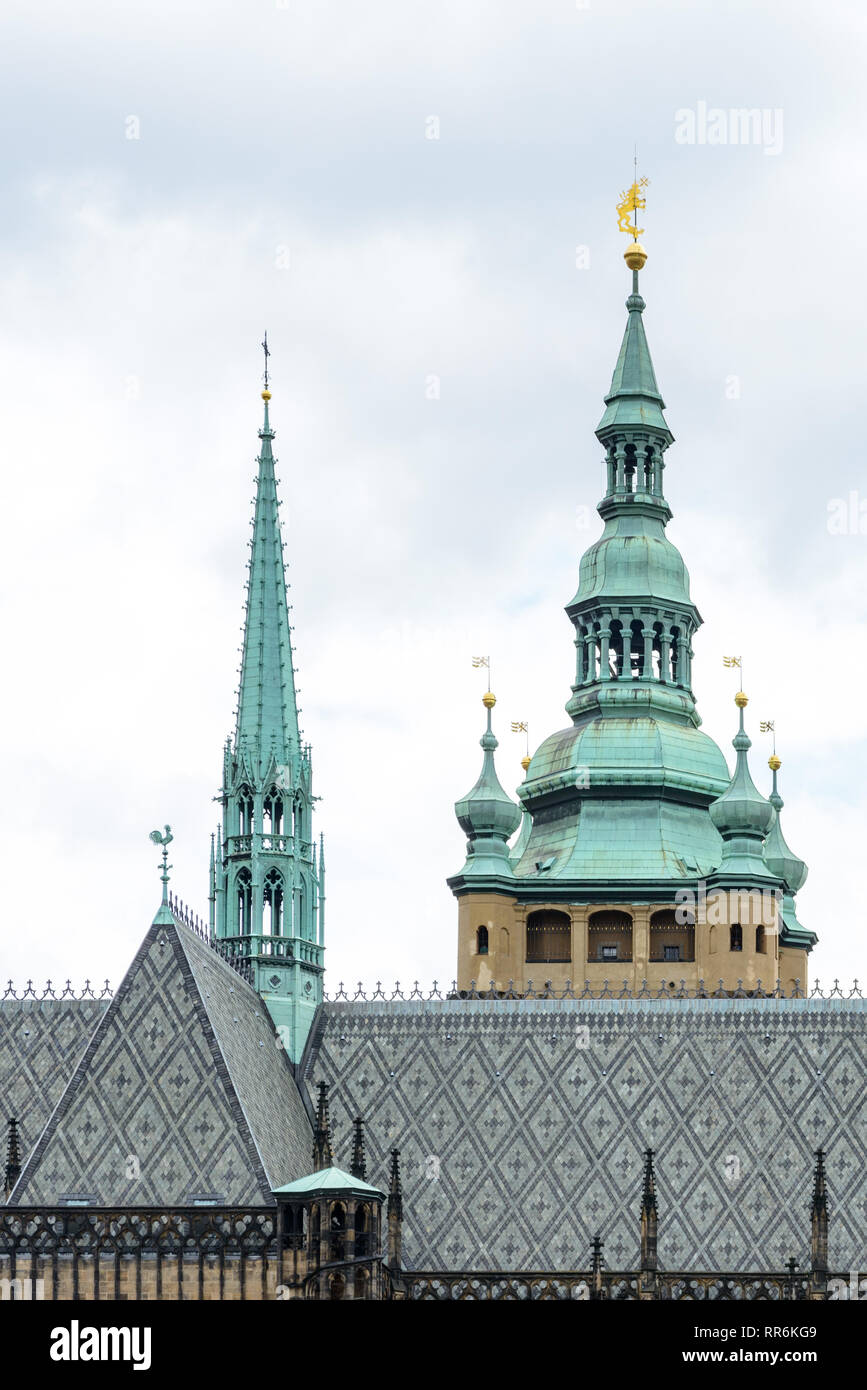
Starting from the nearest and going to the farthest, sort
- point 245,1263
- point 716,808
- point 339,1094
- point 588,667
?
point 245,1263 < point 339,1094 < point 716,808 < point 588,667

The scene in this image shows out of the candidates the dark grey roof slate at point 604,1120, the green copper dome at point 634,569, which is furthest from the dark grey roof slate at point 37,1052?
the green copper dome at point 634,569

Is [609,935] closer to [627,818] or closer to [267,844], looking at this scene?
[627,818]

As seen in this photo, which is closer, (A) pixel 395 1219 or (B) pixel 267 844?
(A) pixel 395 1219

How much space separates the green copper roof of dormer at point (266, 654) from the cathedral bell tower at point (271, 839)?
0.03m

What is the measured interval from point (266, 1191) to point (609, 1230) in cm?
953

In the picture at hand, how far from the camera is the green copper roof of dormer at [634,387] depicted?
10450 cm

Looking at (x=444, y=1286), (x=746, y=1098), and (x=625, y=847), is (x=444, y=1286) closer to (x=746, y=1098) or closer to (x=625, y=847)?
Result: (x=746, y=1098)

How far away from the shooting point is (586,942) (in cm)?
9844

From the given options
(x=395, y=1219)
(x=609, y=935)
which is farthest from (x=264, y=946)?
(x=609, y=935)

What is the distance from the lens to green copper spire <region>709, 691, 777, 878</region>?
9400 centimetres

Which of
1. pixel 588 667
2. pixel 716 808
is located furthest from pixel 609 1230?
pixel 588 667

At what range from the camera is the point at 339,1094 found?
77500 mm

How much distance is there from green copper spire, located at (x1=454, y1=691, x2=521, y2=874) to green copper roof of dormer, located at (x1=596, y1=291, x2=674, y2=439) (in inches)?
454

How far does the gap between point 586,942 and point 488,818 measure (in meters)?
4.98
